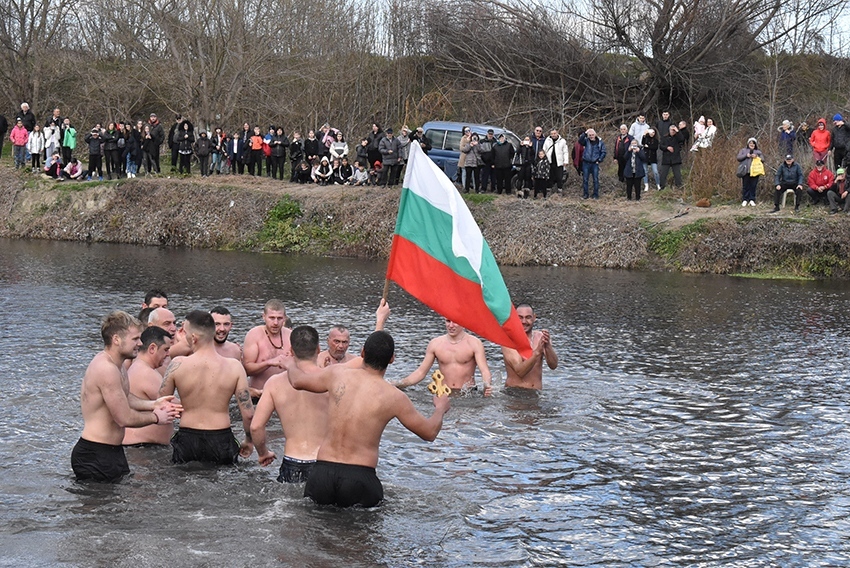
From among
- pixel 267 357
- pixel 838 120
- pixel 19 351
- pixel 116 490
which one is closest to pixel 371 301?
pixel 19 351

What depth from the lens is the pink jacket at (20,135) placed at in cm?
3591

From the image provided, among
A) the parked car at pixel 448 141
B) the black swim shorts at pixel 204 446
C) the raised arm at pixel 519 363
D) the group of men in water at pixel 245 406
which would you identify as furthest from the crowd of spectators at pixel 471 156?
the black swim shorts at pixel 204 446

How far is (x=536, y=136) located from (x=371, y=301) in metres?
10.1

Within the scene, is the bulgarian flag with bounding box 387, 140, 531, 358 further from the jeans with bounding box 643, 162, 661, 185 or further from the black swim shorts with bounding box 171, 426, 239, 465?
the jeans with bounding box 643, 162, 661, 185

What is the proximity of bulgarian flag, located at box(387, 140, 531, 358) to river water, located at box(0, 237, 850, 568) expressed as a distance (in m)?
1.69

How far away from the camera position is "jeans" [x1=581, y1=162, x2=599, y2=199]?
99.5 ft

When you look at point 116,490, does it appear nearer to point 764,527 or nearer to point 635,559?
point 635,559

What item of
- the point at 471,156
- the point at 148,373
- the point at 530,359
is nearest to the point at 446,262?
the point at 148,373

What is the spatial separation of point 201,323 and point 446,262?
2.33m

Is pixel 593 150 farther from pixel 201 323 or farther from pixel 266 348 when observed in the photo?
pixel 201 323

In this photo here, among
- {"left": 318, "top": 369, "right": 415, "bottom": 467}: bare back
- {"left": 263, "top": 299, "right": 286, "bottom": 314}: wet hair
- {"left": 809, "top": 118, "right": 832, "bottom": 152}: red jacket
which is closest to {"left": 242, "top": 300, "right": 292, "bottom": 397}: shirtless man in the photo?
{"left": 263, "top": 299, "right": 286, "bottom": 314}: wet hair

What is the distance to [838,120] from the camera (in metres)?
28.3

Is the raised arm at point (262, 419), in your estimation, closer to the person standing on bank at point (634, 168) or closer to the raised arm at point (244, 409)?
the raised arm at point (244, 409)

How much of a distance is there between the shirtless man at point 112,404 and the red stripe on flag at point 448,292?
237 centimetres
